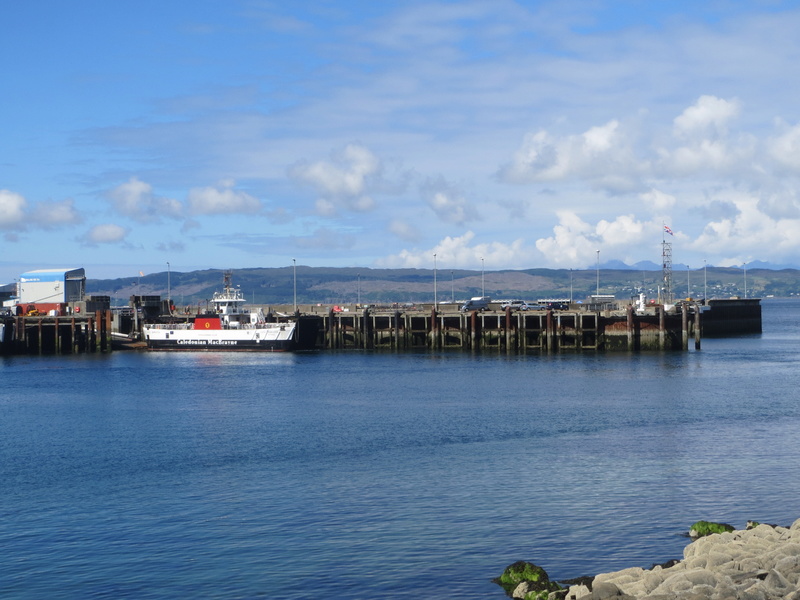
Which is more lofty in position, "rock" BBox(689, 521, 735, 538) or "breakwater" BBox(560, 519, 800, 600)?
"breakwater" BBox(560, 519, 800, 600)

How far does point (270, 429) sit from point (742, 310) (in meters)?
127

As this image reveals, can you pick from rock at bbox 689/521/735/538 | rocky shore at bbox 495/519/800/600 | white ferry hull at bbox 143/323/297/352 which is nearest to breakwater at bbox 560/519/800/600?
rocky shore at bbox 495/519/800/600

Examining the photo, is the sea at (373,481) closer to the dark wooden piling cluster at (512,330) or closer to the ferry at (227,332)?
the dark wooden piling cluster at (512,330)

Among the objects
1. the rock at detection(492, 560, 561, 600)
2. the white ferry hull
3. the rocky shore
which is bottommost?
the rock at detection(492, 560, 561, 600)

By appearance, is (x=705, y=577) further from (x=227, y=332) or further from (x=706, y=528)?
(x=227, y=332)

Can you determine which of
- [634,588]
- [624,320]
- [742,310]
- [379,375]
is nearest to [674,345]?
[624,320]

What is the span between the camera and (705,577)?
80.9ft

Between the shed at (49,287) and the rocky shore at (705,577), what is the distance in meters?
132

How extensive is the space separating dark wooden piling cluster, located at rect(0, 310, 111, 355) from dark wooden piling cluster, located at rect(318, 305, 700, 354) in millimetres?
28746

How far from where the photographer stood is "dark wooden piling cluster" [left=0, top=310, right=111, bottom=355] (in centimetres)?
12464

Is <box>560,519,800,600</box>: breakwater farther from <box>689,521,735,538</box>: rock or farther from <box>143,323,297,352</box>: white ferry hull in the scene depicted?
<box>143,323,297,352</box>: white ferry hull

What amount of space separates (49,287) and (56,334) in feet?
80.7

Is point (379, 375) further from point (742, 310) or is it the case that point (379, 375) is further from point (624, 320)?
point (742, 310)

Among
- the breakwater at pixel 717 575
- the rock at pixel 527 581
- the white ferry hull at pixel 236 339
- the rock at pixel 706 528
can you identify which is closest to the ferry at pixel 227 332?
the white ferry hull at pixel 236 339
